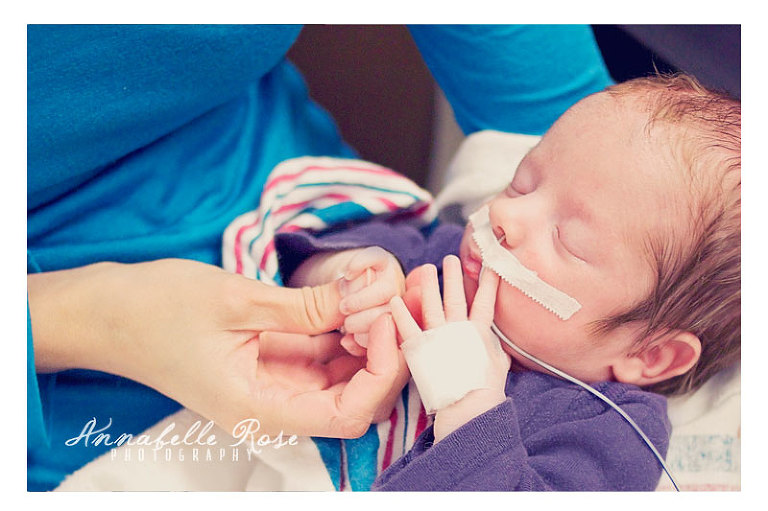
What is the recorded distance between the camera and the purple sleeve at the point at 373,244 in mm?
717

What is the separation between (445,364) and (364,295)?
10cm

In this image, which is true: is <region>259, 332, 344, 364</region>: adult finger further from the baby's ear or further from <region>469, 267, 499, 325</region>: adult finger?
the baby's ear

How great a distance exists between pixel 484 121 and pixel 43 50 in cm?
56

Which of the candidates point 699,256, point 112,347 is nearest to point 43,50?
point 112,347

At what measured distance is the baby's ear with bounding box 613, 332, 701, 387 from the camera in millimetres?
654

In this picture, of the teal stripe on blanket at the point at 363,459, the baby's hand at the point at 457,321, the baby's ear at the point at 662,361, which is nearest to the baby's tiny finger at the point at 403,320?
the baby's hand at the point at 457,321

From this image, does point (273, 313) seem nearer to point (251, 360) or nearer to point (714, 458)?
point (251, 360)

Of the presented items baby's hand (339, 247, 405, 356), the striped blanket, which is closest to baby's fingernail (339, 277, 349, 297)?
baby's hand (339, 247, 405, 356)

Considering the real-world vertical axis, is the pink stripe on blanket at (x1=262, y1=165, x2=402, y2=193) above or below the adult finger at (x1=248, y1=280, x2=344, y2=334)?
above

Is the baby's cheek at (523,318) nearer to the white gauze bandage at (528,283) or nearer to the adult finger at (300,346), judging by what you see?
the white gauze bandage at (528,283)

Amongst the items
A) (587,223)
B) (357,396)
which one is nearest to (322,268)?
(357,396)

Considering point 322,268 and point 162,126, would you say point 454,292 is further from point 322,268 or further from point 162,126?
point 162,126

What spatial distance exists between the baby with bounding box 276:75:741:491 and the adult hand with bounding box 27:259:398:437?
→ 42mm
